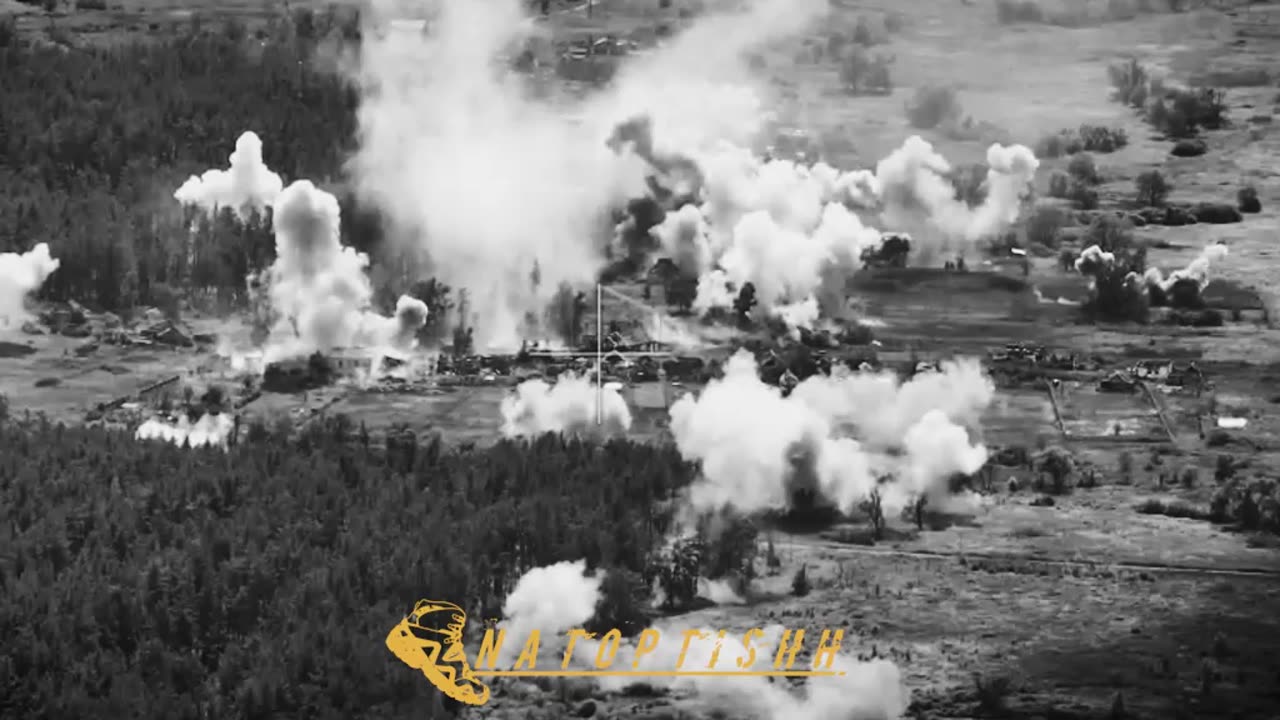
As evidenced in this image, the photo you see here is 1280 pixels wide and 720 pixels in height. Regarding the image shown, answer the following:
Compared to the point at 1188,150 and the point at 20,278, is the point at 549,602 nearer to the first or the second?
the point at 20,278

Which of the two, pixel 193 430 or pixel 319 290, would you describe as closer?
pixel 193 430

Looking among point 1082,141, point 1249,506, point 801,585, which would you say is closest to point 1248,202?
point 1082,141

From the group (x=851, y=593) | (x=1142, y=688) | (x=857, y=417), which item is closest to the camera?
(x=1142, y=688)

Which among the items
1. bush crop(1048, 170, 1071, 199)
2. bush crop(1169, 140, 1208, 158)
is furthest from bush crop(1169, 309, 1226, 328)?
bush crop(1169, 140, 1208, 158)

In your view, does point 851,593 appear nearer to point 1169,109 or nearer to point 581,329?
point 581,329

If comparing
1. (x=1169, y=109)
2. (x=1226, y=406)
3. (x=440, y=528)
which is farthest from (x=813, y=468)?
(x=1169, y=109)

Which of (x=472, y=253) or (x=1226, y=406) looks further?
(x=472, y=253)
